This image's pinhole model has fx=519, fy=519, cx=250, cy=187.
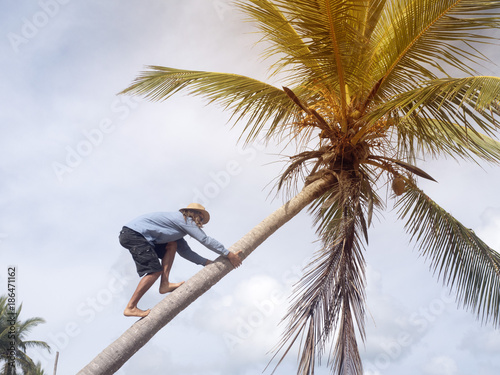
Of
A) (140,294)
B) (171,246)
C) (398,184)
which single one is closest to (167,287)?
(140,294)

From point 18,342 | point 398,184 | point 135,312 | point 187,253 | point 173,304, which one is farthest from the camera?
point 18,342

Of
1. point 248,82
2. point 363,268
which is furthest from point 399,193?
point 248,82

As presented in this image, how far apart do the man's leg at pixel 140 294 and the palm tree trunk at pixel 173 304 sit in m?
0.20

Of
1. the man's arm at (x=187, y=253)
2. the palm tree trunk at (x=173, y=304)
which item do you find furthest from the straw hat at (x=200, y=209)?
the palm tree trunk at (x=173, y=304)

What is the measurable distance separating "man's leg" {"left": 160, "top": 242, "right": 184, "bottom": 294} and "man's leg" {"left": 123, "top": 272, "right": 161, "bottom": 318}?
12cm

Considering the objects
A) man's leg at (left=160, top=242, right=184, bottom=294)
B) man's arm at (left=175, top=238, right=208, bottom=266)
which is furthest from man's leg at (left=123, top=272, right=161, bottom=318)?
man's arm at (left=175, top=238, right=208, bottom=266)

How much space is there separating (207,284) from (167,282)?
0.52 meters

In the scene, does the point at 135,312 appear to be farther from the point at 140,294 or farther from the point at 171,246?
the point at 171,246

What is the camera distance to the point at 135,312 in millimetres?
4668

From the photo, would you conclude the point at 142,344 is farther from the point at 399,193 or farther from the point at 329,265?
the point at 399,193

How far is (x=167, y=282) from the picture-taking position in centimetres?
504

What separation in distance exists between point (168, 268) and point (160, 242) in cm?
27

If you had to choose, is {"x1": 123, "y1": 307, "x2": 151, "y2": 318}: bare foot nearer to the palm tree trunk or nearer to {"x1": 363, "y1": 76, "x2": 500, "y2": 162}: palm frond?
the palm tree trunk

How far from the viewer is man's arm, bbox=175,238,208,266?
5254 millimetres
